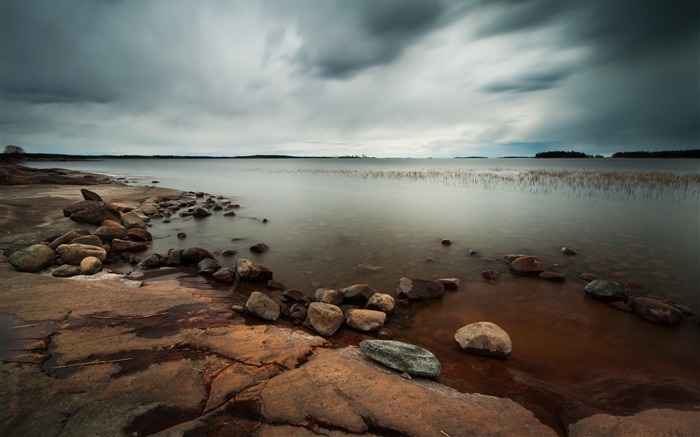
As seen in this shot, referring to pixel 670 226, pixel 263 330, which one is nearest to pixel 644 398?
pixel 263 330

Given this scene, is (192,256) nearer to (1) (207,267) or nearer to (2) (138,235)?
(1) (207,267)

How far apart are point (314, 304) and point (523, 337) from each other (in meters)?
4.10

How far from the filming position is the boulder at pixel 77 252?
26.1 ft

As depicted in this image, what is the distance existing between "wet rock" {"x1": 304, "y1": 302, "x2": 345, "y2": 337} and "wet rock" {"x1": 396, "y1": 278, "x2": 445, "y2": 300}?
199 centimetres

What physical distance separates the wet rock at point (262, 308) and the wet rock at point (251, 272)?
198 cm

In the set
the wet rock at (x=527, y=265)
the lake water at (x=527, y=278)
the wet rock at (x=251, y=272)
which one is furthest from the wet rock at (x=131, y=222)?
the wet rock at (x=527, y=265)

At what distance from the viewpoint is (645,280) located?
27.2 ft

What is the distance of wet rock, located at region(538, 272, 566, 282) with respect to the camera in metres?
8.23

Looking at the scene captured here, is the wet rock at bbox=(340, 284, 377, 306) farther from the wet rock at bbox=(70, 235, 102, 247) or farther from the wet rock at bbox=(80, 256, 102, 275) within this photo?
the wet rock at bbox=(70, 235, 102, 247)

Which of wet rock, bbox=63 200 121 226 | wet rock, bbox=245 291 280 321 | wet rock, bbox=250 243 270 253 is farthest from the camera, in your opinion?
wet rock, bbox=63 200 121 226

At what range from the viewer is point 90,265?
302 inches

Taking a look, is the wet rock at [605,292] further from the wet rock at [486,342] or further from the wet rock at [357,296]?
the wet rock at [357,296]

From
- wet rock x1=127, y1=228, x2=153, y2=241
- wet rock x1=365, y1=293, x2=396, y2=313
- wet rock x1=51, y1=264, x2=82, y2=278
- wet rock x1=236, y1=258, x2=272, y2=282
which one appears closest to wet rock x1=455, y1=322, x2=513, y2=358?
wet rock x1=365, y1=293, x2=396, y2=313

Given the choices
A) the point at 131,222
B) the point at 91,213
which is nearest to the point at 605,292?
the point at 131,222
